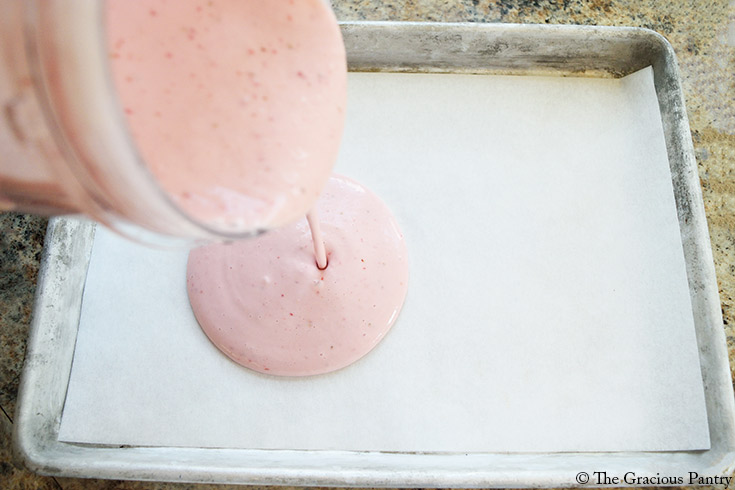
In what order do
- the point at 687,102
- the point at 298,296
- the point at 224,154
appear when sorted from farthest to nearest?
1. the point at 687,102
2. the point at 298,296
3. the point at 224,154

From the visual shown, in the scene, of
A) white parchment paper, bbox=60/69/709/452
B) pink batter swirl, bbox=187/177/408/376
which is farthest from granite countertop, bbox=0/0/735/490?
pink batter swirl, bbox=187/177/408/376

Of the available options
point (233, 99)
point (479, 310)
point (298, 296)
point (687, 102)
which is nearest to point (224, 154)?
point (233, 99)

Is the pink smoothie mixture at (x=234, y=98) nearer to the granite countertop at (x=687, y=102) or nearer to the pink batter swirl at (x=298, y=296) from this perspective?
the pink batter swirl at (x=298, y=296)

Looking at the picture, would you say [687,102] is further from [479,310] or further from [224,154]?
[224,154]

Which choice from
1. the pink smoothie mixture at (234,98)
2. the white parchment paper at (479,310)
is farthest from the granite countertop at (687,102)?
the pink smoothie mixture at (234,98)

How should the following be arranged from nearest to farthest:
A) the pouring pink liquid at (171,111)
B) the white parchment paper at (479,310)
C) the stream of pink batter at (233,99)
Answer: the pouring pink liquid at (171,111) → the stream of pink batter at (233,99) → the white parchment paper at (479,310)

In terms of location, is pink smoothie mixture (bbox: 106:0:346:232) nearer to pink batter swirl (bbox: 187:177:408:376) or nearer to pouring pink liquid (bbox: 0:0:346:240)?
pouring pink liquid (bbox: 0:0:346:240)

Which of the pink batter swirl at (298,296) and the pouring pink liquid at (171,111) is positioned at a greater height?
the pouring pink liquid at (171,111)
